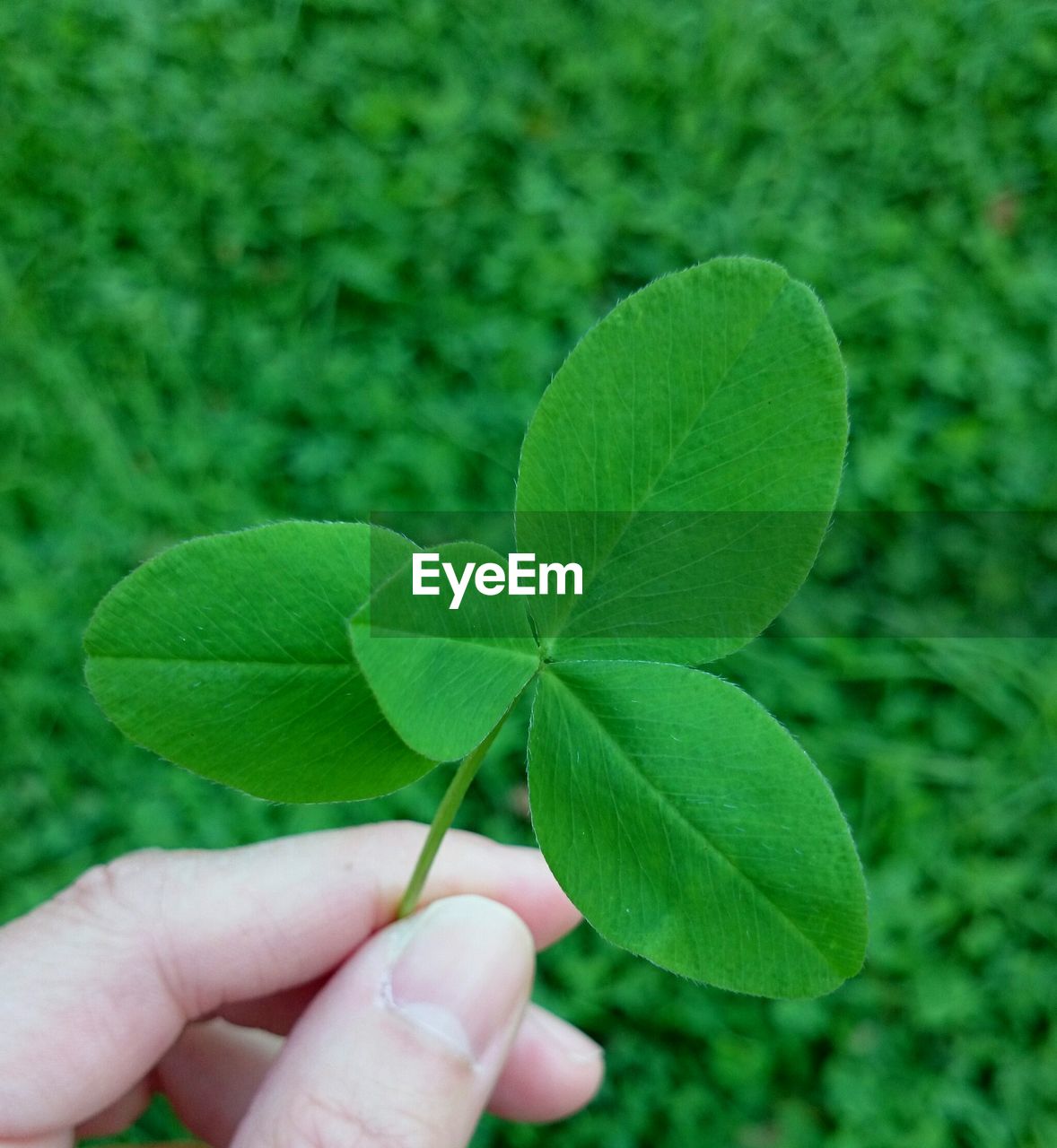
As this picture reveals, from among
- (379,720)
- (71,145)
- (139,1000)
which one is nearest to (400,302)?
(71,145)

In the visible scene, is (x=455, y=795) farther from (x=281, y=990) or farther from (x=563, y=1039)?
(x=563, y=1039)

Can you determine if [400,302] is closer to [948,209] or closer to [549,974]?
[948,209]

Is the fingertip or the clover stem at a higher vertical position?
the clover stem

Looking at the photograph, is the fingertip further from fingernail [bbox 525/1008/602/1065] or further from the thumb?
the thumb

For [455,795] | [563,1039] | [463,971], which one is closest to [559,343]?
[563,1039]

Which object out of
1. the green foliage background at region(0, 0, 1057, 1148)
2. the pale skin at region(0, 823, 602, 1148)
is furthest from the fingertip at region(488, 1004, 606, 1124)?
the green foliage background at region(0, 0, 1057, 1148)
